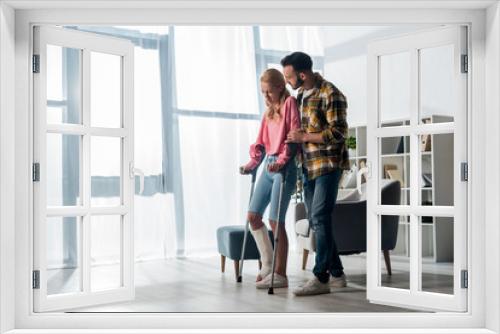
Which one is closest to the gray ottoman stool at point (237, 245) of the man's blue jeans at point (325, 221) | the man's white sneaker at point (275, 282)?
the man's white sneaker at point (275, 282)

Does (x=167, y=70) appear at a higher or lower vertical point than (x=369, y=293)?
higher

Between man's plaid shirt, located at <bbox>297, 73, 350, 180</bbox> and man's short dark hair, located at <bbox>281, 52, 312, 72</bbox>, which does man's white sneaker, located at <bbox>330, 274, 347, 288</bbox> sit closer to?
man's plaid shirt, located at <bbox>297, 73, 350, 180</bbox>

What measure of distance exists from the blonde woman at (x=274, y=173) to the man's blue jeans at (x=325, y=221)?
15.0 inches

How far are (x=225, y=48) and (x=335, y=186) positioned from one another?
2752 mm

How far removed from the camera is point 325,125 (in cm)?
545

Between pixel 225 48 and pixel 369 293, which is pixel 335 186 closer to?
pixel 369 293

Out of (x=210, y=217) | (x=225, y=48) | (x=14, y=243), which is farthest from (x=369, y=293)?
(x=225, y=48)

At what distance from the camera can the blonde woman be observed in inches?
219

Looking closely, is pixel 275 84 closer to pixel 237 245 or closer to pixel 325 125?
pixel 325 125

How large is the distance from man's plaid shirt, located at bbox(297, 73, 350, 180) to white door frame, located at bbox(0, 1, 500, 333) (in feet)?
8.57

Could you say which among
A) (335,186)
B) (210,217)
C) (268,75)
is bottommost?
(210,217)

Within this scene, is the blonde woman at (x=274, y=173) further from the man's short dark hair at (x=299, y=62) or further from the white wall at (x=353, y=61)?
the white wall at (x=353, y=61)

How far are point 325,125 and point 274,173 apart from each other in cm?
70

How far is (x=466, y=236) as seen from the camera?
2805mm
